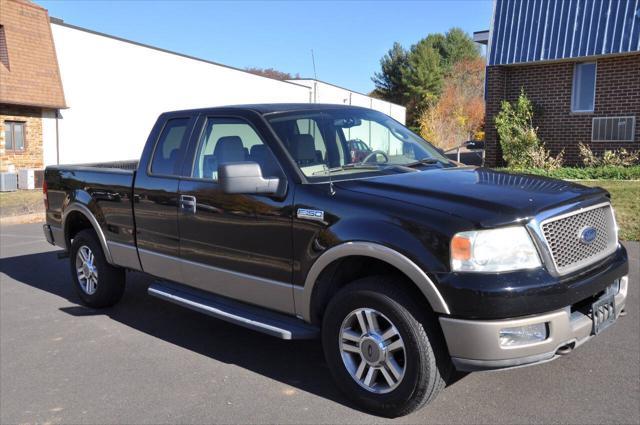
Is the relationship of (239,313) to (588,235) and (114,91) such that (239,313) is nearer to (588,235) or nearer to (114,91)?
(588,235)

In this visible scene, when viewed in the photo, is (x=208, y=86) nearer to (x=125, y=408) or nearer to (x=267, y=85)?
(x=267, y=85)

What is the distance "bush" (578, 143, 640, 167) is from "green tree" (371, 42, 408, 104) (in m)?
48.1

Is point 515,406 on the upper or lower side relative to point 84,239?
lower

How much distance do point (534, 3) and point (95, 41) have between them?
15.5 metres

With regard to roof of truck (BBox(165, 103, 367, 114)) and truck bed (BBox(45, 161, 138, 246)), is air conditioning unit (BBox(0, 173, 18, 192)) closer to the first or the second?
truck bed (BBox(45, 161, 138, 246))

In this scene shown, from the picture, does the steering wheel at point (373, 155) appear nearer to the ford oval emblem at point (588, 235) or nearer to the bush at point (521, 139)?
the ford oval emblem at point (588, 235)

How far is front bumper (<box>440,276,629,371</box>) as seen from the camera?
3172mm

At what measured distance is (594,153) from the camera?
14.4 meters

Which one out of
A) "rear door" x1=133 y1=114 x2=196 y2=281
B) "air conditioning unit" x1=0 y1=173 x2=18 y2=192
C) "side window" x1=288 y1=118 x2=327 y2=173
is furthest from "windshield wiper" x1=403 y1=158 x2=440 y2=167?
"air conditioning unit" x1=0 y1=173 x2=18 y2=192

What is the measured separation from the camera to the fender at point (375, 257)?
10.8ft

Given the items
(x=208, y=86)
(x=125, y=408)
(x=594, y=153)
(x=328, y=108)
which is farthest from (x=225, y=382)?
(x=208, y=86)

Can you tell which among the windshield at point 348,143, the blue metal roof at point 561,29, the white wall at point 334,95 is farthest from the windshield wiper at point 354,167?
the white wall at point 334,95

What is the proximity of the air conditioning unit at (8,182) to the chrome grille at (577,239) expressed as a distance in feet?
61.9

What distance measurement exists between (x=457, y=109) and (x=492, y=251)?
156 ft
